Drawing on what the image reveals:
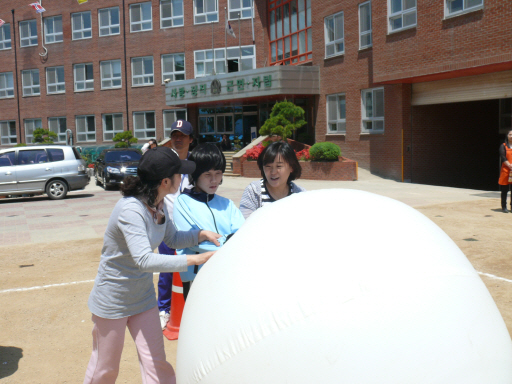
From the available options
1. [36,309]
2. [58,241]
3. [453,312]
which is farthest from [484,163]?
[453,312]

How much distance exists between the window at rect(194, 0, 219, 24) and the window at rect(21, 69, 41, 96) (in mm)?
14398

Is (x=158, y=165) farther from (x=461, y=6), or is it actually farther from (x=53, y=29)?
(x=53, y=29)

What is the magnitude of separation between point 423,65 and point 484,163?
8.02m

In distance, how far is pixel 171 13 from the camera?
35656 mm

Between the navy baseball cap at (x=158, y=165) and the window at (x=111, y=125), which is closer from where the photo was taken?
the navy baseball cap at (x=158, y=165)

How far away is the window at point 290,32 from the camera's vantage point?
27.7 metres

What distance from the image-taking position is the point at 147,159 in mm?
2760

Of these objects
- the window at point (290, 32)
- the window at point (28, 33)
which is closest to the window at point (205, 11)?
the window at point (290, 32)

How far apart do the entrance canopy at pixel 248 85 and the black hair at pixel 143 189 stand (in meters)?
23.4

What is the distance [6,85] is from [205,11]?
724 inches

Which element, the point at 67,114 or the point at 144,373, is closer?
the point at 144,373

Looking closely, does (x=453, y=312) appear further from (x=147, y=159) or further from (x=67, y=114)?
(x=67, y=114)

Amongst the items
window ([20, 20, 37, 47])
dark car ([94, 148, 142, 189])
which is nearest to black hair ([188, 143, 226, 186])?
dark car ([94, 148, 142, 189])

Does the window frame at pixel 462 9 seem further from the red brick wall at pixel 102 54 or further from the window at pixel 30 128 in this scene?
the window at pixel 30 128
